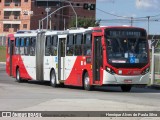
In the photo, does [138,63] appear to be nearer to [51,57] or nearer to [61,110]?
[51,57]

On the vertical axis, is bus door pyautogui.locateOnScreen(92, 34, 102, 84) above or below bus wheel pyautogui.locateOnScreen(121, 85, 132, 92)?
above

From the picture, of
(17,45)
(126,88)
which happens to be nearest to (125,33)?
(126,88)

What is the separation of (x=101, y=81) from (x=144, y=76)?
2035 mm

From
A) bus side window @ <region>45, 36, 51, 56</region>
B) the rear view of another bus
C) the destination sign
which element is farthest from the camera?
bus side window @ <region>45, 36, 51, 56</region>

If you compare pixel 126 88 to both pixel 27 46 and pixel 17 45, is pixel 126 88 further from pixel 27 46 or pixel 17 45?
pixel 17 45

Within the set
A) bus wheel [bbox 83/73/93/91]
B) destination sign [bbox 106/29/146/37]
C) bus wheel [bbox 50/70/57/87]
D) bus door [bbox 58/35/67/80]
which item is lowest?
bus wheel [bbox 50/70/57/87]

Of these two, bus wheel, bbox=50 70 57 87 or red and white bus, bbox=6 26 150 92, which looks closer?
red and white bus, bbox=6 26 150 92

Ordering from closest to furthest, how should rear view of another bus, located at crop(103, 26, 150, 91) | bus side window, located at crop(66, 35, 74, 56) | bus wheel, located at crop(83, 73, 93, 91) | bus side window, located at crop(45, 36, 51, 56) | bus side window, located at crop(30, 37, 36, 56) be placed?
rear view of another bus, located at crop(103, 26, 150, 91), bus wheel, located at crop(83, 73, 93, 91), bus side window, located at crop(66, 35, 74, 56), bus side window, located at crop(45, 36, 51, 56), bus side window, located at crop(30, 37, 36, 56)

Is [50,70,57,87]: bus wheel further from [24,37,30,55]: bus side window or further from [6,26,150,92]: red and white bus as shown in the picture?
[24,37,30,55]: bus side window

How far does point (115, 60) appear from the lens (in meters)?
24.2

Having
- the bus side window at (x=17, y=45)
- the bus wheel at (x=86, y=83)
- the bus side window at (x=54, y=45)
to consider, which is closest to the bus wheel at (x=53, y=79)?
the bus side window at (x=54, y=45)

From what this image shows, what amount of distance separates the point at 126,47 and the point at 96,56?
1502 millimetres

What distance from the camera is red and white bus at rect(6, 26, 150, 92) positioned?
2422cm

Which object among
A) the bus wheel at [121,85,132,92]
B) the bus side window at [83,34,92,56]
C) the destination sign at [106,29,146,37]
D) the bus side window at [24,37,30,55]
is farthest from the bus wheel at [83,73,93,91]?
the bus side window at [24,37,30,55]
